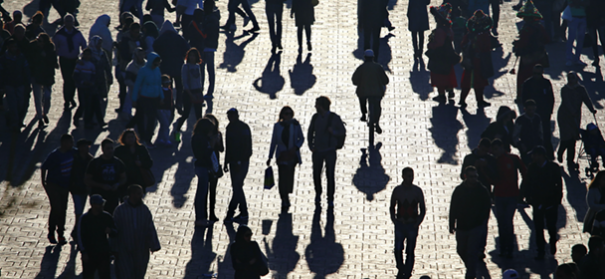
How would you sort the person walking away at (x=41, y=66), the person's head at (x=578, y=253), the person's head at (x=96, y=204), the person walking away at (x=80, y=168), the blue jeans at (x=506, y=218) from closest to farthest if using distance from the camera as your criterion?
the person's head at (x=578, y=253)
the person's head at (x=96, y=204)
the person walking away at (x=80, y=168)
the blue jeans at (x=506, y=218)
the person walking away at (x=41, y=66)

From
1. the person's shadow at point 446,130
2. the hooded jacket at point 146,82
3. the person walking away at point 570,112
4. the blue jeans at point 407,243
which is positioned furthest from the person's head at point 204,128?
the person walking away at point 570,112

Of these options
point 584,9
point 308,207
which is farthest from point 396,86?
point 308,207

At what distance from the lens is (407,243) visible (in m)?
11.3

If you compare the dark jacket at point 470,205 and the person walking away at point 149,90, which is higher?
the person walking away at point 149,90

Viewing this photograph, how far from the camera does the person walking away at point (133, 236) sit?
1028 cm

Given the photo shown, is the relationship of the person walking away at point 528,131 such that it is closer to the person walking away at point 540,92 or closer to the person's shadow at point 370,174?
the person walking away at point 540,92

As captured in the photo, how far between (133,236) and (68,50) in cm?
810

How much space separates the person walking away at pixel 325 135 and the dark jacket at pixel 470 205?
9.41 feet

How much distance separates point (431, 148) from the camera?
16.1 m

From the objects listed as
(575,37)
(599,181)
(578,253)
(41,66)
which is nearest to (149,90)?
(41,66)

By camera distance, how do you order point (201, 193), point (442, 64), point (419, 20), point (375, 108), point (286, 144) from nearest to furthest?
point (201, 193) → point (286, 144) → point (375, 108) → point (442, 64) → point (419, 20)

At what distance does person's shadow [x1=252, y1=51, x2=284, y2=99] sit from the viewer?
19.0 m

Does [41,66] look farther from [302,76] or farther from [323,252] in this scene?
[323,252]

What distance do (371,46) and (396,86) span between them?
255 centimetres
